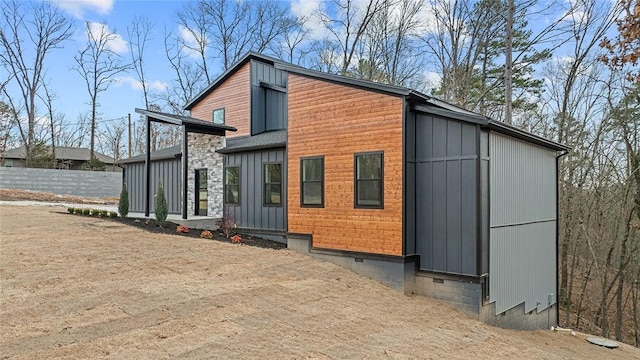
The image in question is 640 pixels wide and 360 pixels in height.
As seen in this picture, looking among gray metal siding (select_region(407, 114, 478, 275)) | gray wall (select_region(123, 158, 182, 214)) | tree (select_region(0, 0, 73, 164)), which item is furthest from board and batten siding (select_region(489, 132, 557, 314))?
tree (select_region(0, 0, 73, 164))

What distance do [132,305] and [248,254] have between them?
12.4 ft

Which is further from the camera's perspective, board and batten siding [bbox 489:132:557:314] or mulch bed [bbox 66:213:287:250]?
mulch bed [bbox 66:213:287:250]

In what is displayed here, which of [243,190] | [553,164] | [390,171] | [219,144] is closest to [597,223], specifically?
[553,164]

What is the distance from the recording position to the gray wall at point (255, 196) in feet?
36.1

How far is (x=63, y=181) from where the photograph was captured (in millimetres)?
22562

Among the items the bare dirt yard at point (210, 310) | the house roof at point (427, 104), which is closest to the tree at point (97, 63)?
the bare dirt yard at point (210, 310)

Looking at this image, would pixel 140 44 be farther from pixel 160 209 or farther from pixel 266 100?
pixel 160 209

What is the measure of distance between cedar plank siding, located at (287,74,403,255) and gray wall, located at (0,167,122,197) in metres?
17.8

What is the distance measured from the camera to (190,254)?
879cm

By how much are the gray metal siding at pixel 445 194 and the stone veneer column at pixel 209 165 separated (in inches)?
266

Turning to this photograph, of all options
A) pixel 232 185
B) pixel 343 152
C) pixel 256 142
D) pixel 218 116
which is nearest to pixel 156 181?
pixel 218 116

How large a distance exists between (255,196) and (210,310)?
612 centimetres

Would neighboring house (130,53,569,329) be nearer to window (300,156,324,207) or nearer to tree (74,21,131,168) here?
window (300,156,324,207)

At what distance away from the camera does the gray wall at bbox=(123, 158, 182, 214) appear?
591 inches
